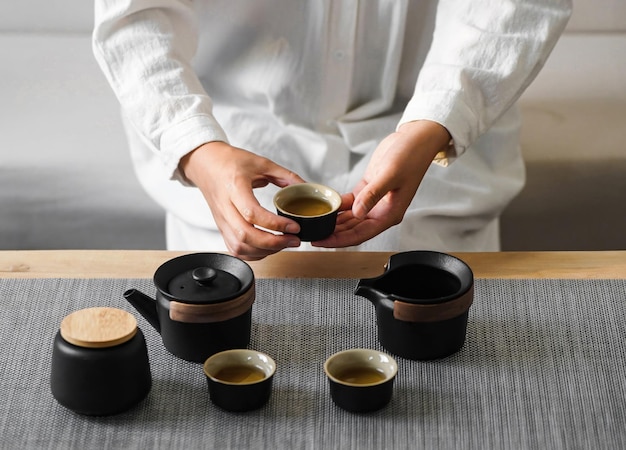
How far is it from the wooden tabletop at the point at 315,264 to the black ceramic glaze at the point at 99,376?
279 mm

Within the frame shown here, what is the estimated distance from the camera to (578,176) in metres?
1.99

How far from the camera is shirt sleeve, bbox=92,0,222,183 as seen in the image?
53.4 inches

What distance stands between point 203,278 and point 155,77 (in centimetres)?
44

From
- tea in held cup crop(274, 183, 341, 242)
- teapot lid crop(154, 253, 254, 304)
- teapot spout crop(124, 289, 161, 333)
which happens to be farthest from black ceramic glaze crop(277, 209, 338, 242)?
teapot spout crop(124, 289, 161, 333)

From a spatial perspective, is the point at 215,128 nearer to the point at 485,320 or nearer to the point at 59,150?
the point at 485,320

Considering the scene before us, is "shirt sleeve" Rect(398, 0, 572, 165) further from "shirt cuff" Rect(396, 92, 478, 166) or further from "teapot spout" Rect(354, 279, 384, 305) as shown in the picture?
"teapot spout" Rect(354, 279, 384, 305)

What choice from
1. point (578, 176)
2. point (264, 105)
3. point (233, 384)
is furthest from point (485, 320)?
point (578, 176)

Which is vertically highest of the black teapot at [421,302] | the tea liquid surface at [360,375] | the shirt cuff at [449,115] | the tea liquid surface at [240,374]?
the shirt cuff at [449,115]

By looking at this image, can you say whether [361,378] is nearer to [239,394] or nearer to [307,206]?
[239,394]

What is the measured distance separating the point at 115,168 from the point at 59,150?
0.12m

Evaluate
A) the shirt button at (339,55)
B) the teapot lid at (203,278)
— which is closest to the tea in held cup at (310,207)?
the teapot lid at (203,278)

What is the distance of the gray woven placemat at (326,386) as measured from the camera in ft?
3.24

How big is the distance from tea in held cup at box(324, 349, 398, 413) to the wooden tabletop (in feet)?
0.78

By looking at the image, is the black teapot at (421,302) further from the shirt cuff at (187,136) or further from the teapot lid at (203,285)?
the shirt cuff at (187,136)
